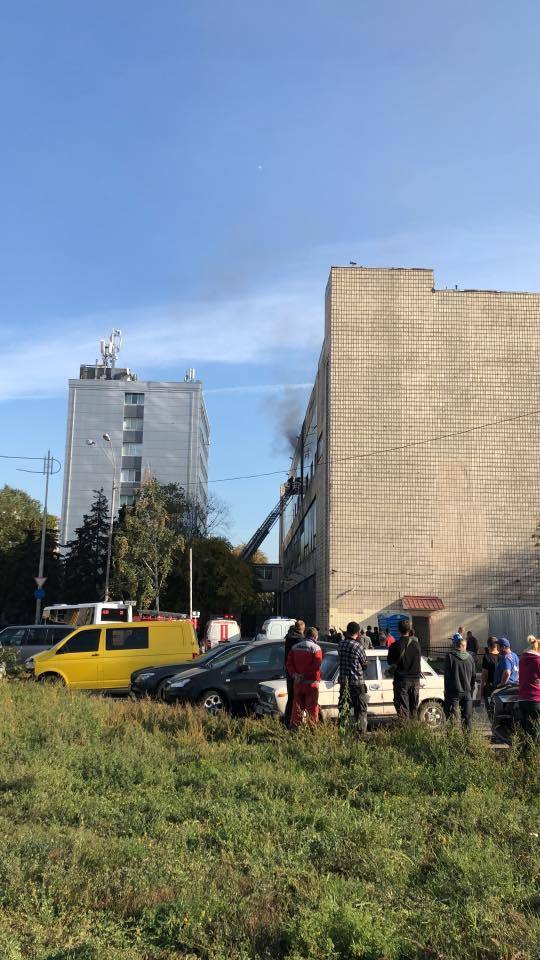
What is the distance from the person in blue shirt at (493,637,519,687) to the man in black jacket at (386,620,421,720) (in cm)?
298

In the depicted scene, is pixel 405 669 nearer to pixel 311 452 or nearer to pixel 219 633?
pixel 219 633

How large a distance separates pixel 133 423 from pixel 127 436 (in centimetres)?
173

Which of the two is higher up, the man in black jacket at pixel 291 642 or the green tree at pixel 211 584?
the green tree at pixel 211 584

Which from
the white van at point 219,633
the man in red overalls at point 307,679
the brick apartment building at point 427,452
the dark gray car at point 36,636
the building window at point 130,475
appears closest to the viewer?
the man in red overalls at point 307,679

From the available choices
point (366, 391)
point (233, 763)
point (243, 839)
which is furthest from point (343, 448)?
point (243, 839)

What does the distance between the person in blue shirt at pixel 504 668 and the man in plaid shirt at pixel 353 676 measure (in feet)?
12.5

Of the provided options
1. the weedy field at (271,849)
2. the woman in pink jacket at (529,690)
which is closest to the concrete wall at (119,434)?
the woman in pink jacket at (529,690)

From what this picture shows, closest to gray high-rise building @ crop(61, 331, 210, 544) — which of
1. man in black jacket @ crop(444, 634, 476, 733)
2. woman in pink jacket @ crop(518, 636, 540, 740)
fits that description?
man in black jacket @ crop(444, 634, 476, 733)

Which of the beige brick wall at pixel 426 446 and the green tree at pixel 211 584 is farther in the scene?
the green tree at pixel 211 584

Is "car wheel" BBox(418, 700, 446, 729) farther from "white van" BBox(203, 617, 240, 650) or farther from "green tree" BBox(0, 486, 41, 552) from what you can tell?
"green tree" BBox(0, 486, 41, 552)

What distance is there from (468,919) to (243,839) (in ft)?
7.04

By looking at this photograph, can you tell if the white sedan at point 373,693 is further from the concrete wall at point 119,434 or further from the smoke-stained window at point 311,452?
the concrete wall at point 119,434

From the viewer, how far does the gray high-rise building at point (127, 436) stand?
90.2 metres

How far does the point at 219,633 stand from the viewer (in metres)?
30.4
